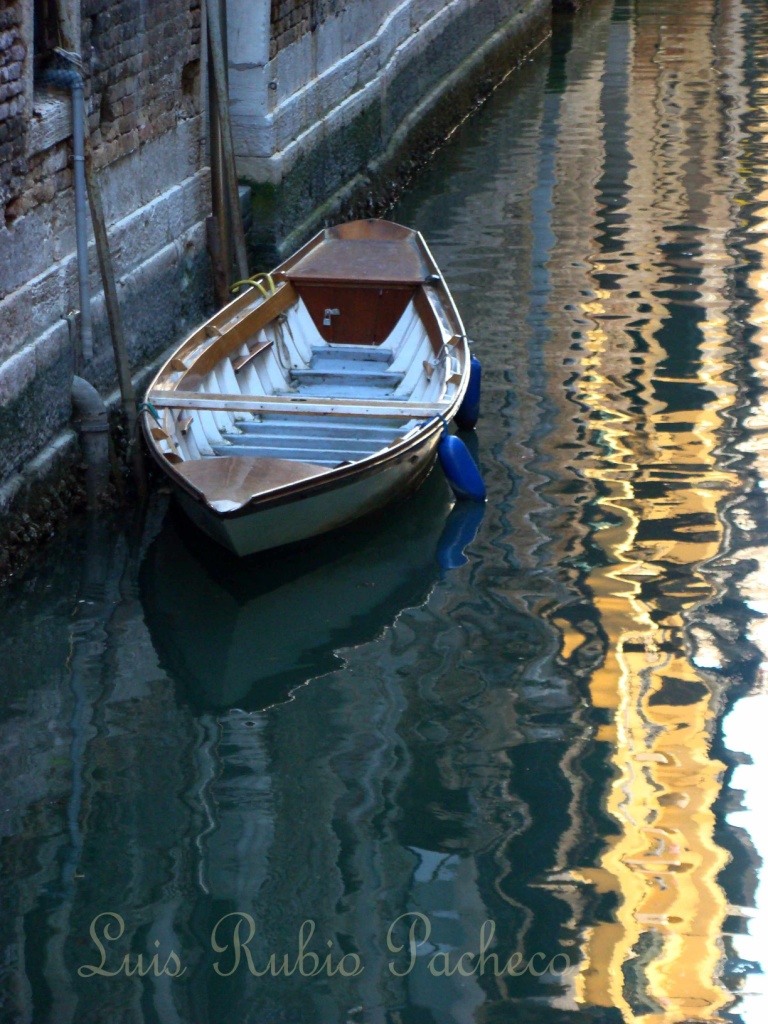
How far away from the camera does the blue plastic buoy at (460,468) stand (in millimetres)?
5996

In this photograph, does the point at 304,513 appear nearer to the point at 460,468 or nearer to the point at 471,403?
the point at 460,468

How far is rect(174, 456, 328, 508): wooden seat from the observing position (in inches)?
207

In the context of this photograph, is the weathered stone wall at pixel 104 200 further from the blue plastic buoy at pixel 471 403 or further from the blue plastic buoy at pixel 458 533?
the blue plastic buoy at pixel 458 533

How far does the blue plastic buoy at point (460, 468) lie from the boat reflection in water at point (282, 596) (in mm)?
83

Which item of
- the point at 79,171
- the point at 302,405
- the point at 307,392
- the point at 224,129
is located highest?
the point at 79,171

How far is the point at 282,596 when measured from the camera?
5391 millimetres

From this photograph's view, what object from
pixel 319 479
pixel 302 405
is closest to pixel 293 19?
pixel 302 405

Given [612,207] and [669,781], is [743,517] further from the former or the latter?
[612,207]

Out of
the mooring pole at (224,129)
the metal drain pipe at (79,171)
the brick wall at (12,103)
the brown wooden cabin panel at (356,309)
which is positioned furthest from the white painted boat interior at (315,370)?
the brick wall at (12,103)

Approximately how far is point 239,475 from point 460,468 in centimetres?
106

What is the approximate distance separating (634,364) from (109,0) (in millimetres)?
3180

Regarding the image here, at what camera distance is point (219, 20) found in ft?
24.6

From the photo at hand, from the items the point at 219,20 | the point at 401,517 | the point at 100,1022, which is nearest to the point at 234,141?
the point at 219,20

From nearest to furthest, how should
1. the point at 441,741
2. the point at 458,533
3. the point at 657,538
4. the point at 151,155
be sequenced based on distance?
the point at 441,741 → the point at 657,538 → the point at 458,533 → the point at 151,155
